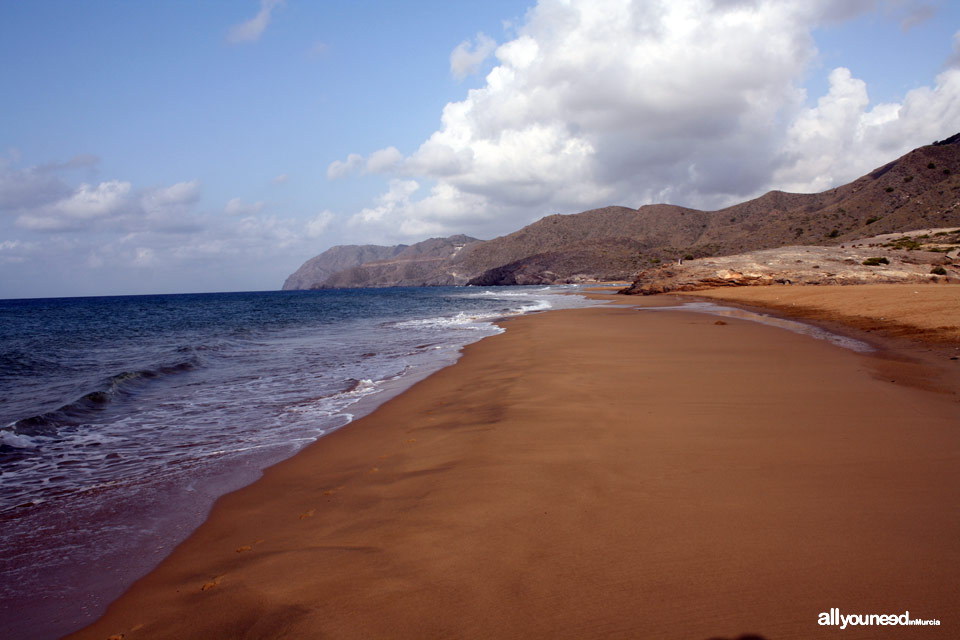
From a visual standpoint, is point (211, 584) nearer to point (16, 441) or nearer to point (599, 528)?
point (599, 528)

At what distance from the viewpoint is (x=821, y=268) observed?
32.9m

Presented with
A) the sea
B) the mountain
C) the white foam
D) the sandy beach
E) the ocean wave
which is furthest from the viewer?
the mountain

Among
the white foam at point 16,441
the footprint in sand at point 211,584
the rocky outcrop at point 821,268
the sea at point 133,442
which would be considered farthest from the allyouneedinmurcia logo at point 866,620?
the rocky outcrop at point 821,268

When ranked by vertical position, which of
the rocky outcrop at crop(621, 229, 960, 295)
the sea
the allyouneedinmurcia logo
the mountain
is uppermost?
the mountain

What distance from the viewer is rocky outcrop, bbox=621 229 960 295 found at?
29219mm

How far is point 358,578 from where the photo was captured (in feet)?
10.2

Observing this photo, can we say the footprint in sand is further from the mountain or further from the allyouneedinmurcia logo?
the mountain

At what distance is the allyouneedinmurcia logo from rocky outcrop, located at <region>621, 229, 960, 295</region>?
33256 mm

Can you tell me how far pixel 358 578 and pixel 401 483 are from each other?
174 centimetres

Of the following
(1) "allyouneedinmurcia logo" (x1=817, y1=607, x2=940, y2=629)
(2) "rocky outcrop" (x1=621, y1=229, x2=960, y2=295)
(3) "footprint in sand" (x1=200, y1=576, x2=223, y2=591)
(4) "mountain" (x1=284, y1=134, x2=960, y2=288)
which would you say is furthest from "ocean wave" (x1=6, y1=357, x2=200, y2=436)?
(4) "mountain" (x1=284, y1=134, x2=960, y2=288)

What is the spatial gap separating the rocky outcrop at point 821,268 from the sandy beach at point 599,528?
28255 millimetres

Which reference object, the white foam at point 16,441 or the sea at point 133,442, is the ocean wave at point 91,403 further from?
the white foam at point 16,441

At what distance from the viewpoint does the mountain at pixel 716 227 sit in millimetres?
61938

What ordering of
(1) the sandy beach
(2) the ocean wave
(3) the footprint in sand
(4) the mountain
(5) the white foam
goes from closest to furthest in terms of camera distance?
(1) the sandy beach < (3) the footprint in sand < (5) the white foam < (2) the ocean wave < (4) the mountain
